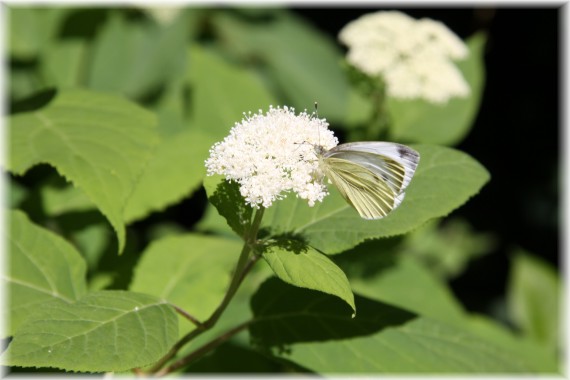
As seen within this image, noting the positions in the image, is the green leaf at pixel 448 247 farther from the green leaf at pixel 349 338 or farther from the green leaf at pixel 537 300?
the green leaf at pixel 349 338

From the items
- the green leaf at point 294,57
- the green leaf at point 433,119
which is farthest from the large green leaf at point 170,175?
the green leaf at point 294,57

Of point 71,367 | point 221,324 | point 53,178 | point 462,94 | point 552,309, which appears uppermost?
point 462,94

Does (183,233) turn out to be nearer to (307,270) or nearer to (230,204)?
(230,204)

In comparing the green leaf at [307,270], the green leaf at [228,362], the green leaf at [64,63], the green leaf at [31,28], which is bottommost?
the green leaf at [228,362]

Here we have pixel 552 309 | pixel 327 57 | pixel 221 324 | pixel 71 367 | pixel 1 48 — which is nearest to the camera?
pixel 71 367

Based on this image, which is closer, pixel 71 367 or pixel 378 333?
pixel 71 367

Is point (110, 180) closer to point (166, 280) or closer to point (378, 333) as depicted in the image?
point (166, 280)

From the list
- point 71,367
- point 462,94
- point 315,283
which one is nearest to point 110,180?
point 71,367
